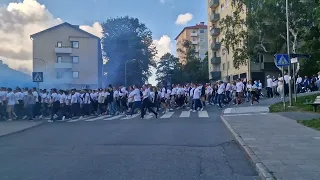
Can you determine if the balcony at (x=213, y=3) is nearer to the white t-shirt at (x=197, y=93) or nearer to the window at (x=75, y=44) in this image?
the window at (x=75, y=44)

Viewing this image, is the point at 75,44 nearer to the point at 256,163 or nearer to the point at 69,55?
the point at 69,55

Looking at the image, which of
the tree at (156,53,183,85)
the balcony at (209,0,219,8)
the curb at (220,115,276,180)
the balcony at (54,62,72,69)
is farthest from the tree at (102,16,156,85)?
the curb at (220,115,276,180)

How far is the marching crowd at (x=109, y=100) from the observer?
20.3m

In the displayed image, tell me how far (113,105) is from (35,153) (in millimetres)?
15047

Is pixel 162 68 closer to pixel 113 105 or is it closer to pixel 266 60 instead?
pixel 266 60

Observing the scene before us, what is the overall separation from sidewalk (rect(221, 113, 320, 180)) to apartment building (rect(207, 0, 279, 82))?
44.5 metres

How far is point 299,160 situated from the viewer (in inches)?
281

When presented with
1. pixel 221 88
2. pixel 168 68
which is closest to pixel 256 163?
pixel 221 88

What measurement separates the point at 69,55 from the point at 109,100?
45770 mm

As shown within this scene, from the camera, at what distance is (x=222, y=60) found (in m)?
71.8

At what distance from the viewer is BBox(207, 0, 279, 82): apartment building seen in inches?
2237

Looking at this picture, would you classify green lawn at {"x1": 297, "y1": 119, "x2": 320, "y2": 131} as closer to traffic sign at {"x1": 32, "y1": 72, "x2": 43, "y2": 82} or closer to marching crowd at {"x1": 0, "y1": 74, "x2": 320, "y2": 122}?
marching crowd at {"x1": 0, "y1": 74, "x2": 320, "y2": 122}

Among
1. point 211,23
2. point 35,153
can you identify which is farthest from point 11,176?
point 211,23

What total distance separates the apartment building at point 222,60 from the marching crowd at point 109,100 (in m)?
26.8
